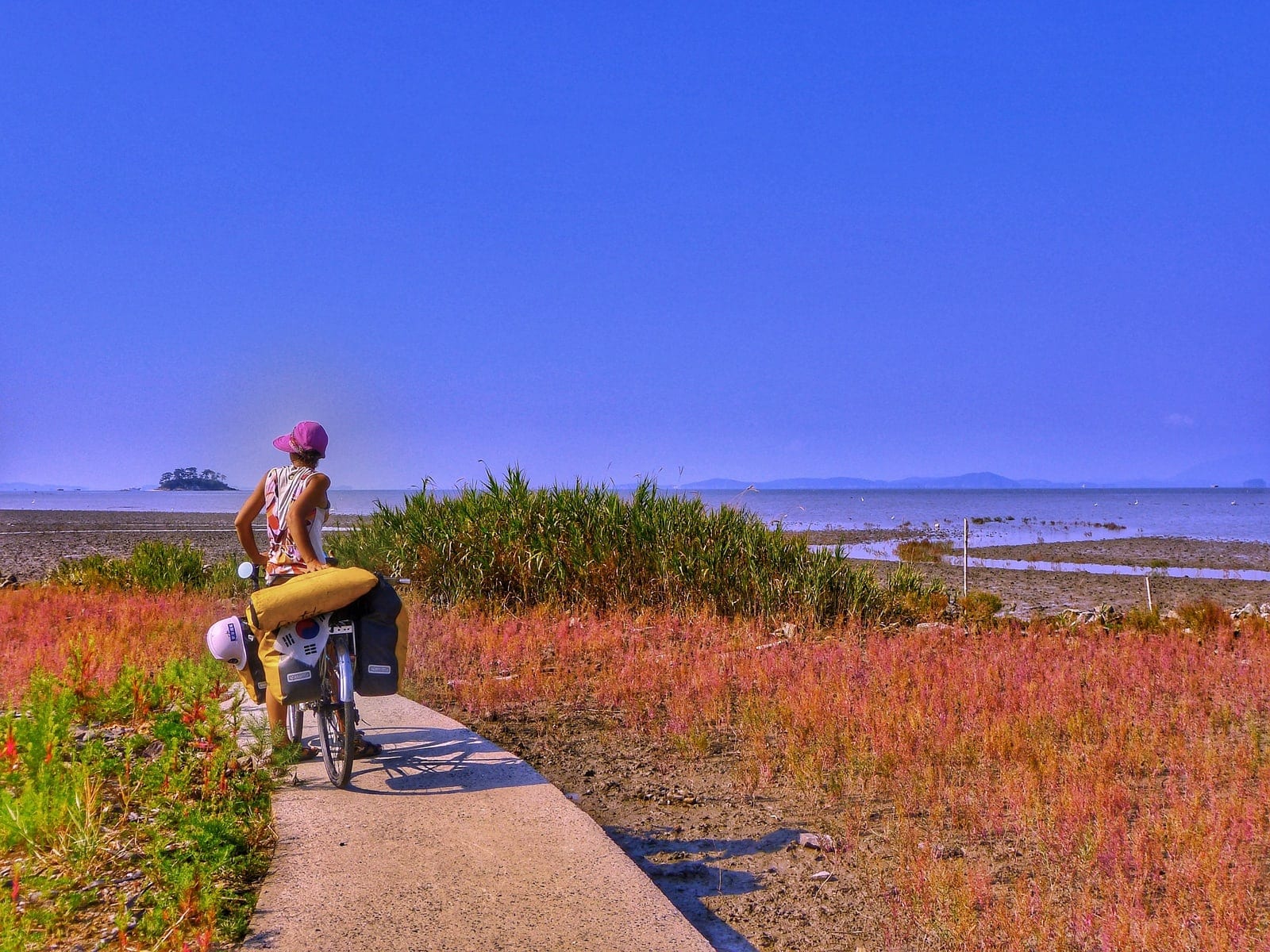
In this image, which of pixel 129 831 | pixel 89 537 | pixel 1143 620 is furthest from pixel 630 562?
pixel 89 537

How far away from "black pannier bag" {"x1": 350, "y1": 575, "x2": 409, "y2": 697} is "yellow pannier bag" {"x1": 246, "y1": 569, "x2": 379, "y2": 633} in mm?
151

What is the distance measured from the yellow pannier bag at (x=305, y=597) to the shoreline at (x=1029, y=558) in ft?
32.3

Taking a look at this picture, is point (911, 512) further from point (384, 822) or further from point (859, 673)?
point (384, 822)

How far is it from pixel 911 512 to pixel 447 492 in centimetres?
7252

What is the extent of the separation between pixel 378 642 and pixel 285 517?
38.3 inches

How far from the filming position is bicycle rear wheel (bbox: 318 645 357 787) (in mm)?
5180

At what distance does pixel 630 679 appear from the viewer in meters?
9.20

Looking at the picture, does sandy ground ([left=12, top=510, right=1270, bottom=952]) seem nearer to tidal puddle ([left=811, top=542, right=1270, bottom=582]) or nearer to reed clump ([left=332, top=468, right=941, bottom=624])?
reed clump ([left=332, top=468, right=941, bottom=624])

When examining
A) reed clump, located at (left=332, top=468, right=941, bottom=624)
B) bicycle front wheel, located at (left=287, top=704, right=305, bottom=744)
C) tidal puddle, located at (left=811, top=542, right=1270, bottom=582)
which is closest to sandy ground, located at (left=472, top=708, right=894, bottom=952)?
bicycle front wheel, located at (left=287, top=704, right=305, bottom=744)

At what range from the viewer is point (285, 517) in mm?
5488

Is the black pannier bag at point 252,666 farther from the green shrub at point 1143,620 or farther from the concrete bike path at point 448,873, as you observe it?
the green shrub at point 1143,620

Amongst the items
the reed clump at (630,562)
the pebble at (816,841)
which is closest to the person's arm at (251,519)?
the pebble at (816,841)

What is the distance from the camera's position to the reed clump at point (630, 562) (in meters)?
13.9

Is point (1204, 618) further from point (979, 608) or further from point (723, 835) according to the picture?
point (723, 835)
